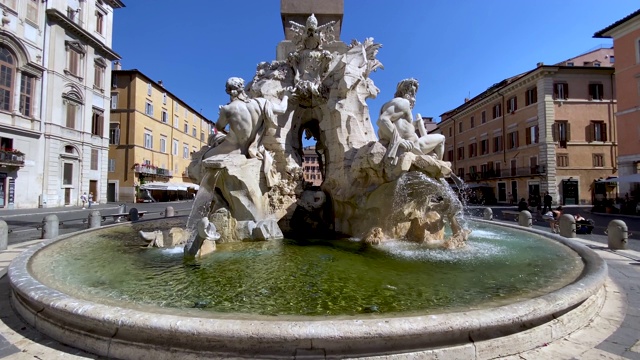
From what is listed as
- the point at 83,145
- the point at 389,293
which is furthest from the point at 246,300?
the point at 83,145

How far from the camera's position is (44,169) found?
78.2 ft

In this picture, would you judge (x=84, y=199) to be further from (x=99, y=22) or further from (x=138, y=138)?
(x=99, y=22)

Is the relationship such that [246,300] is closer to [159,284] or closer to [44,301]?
[159,284]

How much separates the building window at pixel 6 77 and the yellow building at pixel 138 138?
1301 centimetres

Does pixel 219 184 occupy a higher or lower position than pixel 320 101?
lower

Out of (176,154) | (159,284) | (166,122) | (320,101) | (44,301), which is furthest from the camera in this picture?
(176,154)

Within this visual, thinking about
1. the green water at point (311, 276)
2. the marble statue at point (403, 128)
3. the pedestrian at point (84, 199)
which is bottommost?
the green water at point (311, 276)

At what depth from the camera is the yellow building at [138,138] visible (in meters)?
34.9

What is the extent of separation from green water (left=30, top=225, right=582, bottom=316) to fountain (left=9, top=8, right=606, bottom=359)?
0.03m

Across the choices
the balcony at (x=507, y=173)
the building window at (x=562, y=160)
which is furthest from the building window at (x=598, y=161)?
the balcony at (x=507, y=173)

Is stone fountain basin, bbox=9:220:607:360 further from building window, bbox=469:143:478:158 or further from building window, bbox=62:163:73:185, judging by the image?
building window, bbox=469:143:478:158

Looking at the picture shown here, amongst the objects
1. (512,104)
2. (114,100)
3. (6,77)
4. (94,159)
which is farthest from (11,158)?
(512,104)

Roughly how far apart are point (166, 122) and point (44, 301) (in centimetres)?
4310

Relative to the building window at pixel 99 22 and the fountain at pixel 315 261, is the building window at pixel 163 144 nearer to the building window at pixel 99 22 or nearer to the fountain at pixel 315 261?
the building window at pixel 99 22
